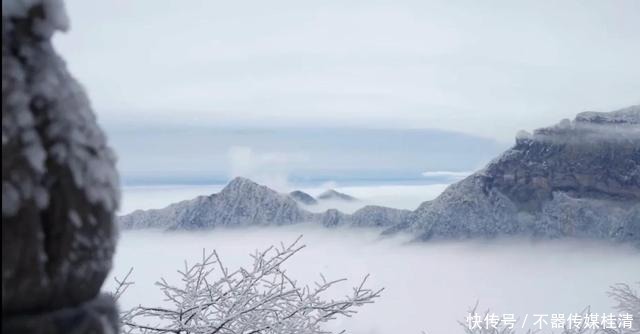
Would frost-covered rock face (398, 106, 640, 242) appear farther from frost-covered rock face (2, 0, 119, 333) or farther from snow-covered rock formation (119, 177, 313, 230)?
frost-covered rock face (2, 0, 119, 333)

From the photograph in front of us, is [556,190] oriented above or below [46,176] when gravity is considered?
below

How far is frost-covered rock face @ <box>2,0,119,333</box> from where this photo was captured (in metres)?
1.29

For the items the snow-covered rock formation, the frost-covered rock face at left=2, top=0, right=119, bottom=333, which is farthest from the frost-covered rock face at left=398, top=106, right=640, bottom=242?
the frost-covered rock face at left=2, top=0, right=119, bottom=333

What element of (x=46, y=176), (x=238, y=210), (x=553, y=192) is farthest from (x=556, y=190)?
(x=46, y=176)

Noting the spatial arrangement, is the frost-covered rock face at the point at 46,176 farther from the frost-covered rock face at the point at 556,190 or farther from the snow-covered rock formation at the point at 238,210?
the frost-covered rock face at the point at 556,190

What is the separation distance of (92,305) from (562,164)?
2606 inches

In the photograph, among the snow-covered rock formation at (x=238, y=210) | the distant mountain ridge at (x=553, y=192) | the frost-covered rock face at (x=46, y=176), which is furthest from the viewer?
the distant mountain ridge at (x=553, y=192)

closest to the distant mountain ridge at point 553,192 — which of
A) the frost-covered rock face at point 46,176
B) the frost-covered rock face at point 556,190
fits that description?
the frost-covered rock face at point 556,190

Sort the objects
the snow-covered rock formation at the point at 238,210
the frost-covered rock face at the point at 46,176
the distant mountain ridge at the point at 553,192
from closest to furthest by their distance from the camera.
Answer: the frost-covered rock face at the point at 46,176
the snow-covered rock formation at the point at 238,210
the distant mountain ridge at the point at 553,192

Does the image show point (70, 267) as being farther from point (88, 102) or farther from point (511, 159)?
point (511, 159)

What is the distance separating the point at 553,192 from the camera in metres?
64.2

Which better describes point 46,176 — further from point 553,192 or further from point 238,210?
point 553,192

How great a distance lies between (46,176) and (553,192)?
219ft

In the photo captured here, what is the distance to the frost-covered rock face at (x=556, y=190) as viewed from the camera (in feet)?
195
